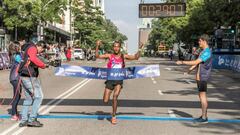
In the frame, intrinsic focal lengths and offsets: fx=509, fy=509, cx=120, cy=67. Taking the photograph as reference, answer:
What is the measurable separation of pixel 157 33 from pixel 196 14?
79.6 metres

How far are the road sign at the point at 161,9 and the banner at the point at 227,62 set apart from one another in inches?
196

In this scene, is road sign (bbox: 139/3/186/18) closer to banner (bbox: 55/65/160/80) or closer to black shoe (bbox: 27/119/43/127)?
banner (bbox: 55/65/160/80)

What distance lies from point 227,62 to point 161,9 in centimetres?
818

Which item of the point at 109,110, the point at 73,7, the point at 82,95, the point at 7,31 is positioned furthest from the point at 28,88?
the point at 73,7

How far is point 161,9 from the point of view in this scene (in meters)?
35.2

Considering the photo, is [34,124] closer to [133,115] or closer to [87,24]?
[133,115]

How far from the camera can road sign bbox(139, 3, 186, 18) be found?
3512 centimetres

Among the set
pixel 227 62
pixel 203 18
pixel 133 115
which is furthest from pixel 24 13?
pixel 133 115

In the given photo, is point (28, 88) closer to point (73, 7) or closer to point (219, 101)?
point (219, 101)

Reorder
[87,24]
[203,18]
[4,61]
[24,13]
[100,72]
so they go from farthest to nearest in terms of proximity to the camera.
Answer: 1. [87,24]
2. [203,18]
3. [24,13]
4. [4,61]
5. [100,72]

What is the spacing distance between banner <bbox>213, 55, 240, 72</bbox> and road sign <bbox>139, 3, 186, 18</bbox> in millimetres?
4991

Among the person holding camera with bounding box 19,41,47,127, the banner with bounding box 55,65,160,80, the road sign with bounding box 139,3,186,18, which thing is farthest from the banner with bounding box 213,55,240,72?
the person holding camera with bounding box 19,41,47,127

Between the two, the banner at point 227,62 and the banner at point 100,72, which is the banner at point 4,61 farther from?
the banner at point 100,72

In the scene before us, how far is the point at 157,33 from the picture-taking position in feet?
480
